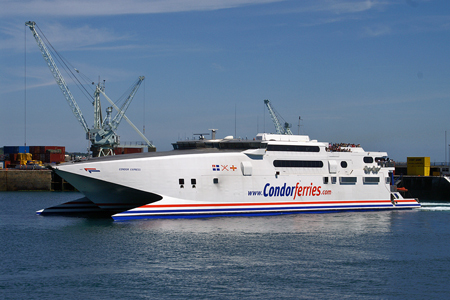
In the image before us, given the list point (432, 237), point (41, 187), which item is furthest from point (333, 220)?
point (41, 187)

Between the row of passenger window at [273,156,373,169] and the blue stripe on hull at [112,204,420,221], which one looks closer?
the blue stripe on hull at [112,204,420,221]

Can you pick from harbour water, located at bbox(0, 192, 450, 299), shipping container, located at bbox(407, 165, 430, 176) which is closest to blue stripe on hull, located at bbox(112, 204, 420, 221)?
harbour water, located at bbox(0, 192, 450, 299)

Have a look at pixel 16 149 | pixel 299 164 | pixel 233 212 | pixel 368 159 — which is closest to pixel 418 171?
pixel 368 159

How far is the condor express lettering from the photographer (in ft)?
127

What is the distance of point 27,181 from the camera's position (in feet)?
249

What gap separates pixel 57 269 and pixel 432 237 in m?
22.3

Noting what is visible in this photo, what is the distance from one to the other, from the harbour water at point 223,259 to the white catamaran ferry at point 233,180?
5.41ft

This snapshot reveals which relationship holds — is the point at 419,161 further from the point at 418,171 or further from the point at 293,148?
the point at 293,148

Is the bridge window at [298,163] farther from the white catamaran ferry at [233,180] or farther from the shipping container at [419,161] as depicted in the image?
the shipping container at [419,161]

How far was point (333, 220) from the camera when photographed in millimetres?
37562

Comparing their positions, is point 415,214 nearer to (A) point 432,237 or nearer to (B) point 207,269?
(A) point 432,237

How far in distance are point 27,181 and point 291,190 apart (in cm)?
5069

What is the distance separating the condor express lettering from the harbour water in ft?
9.63

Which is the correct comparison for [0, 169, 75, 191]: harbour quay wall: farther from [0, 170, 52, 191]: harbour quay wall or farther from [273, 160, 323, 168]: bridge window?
[273, 160, 323, 168]: bridge window
